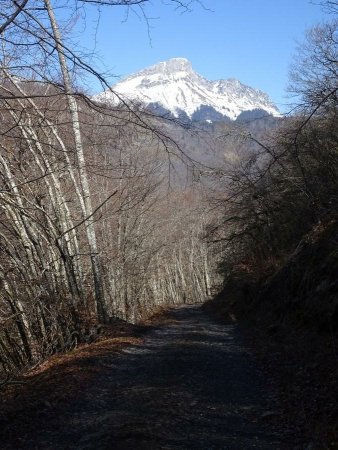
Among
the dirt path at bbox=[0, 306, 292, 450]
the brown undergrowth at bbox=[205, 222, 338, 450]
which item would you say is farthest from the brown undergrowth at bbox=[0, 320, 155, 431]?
the brown undergrowth at bbox=[205, 222, 338, 450]

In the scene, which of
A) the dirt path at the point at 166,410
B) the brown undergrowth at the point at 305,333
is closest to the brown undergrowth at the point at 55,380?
the dirt path at the point at 166,410

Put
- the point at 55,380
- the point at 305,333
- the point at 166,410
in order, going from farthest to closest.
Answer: the point at 305,333
the point at 55,380
the point at 166,410

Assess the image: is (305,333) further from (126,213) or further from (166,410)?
(126,213)

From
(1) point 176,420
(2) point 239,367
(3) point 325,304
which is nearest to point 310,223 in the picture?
(3) point 325,304

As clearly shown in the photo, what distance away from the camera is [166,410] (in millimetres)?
5746

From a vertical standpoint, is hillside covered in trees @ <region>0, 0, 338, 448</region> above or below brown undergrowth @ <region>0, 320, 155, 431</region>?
above

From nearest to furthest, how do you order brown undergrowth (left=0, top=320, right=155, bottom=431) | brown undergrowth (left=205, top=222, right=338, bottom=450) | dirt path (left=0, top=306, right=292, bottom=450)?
dirt path (left=0, top=306, right=292, bottom=450)
brown undergrowth (left=205, top=222, right=338, bottom=450)
brown undergrowth (left=0, top=320, right=155, bottom=431)

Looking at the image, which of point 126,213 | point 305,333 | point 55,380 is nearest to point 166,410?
point 55,380

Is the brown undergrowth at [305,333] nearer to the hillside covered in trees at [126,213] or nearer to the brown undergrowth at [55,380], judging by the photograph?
the hillside covered in trees at [126,213]

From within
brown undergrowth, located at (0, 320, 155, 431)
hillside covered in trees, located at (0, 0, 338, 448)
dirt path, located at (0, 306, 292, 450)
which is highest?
hillside covered in trees, located at (0, 0, 338, 448)

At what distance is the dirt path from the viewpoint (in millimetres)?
4848

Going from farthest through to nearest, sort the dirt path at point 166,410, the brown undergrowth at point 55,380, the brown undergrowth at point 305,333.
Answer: the brown undergrowth at point 55,380, the brown undergrowth at point 305,333, the dirt path at point 166,410

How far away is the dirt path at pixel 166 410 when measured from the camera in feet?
15.9

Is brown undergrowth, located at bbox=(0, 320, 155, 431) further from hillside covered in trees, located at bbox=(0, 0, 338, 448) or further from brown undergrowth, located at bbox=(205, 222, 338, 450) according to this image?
brown undergrowth, located at bbox=(205, 222, 338, 450)
